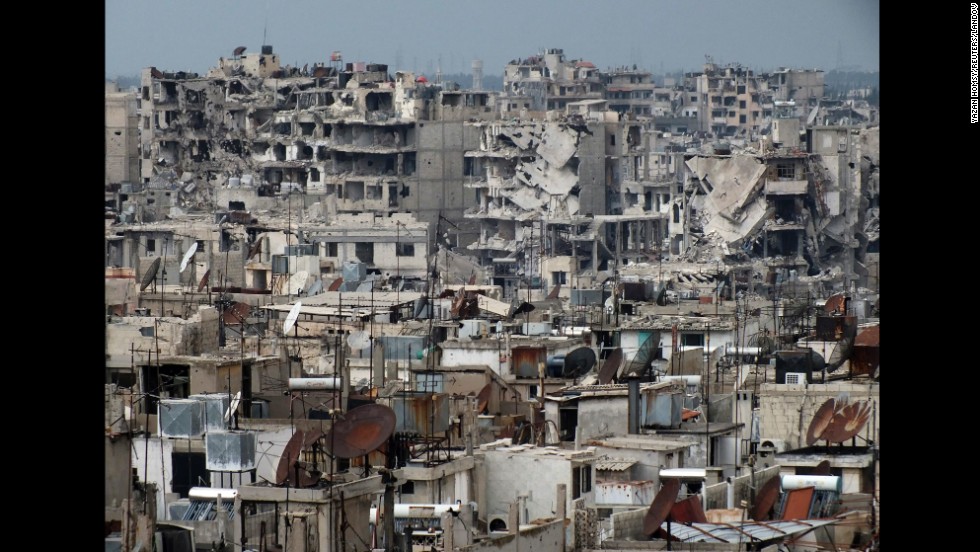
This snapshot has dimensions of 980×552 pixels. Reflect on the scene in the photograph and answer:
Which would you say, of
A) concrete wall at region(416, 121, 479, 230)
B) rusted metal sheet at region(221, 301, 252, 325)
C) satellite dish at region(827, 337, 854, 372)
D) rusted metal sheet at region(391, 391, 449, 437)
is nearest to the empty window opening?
concrete wall at region(416, 121, 479, 230)

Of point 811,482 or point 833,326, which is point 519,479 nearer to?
point 811,482

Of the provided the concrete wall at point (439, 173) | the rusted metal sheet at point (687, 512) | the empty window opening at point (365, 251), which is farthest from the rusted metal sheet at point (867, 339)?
the concrete wall at point (439, 173)

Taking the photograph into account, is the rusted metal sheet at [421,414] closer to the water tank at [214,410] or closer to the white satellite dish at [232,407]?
the white satellite dish at [232,407]

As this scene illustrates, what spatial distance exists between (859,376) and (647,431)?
2.26 metres

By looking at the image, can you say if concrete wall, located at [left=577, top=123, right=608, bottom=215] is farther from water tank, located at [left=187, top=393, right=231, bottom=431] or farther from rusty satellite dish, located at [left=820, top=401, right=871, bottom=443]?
rusty satellite dish, located at [left=820, top=401, right=871, bottom=443]

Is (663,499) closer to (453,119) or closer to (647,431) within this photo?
(647,431)

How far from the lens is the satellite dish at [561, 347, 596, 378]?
18859 mm

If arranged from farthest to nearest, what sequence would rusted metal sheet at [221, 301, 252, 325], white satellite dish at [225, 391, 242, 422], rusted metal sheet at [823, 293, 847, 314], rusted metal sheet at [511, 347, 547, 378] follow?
rusted metal sheet at [823, 293, 847, 314]
rusted metal sheet at [221, 301, 252, 325]
rusted metal sheet at [511, 347, 547, 378]
white satellite dish at [225, 391, 242, 422]

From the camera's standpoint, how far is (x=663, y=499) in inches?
408

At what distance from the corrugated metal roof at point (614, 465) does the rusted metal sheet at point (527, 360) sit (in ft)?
18.3

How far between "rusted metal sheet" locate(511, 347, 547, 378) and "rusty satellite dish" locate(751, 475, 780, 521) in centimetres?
780

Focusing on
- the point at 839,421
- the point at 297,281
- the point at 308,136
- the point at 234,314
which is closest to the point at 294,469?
the point at 839,421

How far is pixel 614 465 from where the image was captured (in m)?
13.5
